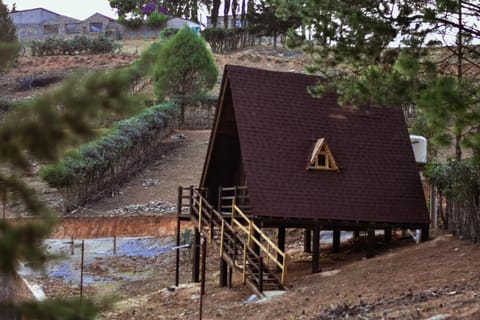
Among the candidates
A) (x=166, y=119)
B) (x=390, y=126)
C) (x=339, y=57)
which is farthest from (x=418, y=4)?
(x=166, y=119)

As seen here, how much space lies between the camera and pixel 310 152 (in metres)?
21.1

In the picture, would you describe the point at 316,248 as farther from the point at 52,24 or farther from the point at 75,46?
the point at 52,24

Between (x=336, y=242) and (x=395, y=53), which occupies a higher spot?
(x=395, y=53)

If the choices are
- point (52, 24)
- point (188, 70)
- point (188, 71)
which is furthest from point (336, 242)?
point (52, 24)

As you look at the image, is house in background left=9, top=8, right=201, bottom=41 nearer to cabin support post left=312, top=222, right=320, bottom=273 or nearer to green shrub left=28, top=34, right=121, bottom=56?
green shrub left=28, top=34, right=121, bottom=56

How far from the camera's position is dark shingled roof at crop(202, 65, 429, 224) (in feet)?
66.2

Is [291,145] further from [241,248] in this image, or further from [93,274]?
[93,274]

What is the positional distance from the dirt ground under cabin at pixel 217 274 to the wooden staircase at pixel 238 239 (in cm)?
52

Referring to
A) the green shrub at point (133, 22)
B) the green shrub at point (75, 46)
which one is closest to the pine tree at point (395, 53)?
the green shrub at point (75, 46)

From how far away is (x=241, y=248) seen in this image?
63.0 ft

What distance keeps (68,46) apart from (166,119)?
3226 centimetres

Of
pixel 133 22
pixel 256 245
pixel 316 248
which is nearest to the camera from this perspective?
pixel 256 245

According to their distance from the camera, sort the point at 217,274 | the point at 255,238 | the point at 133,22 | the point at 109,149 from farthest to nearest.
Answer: the point at 133,22, the point at 109,149, the point at 217,274, the point at 255,238

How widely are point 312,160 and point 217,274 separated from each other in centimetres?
520
